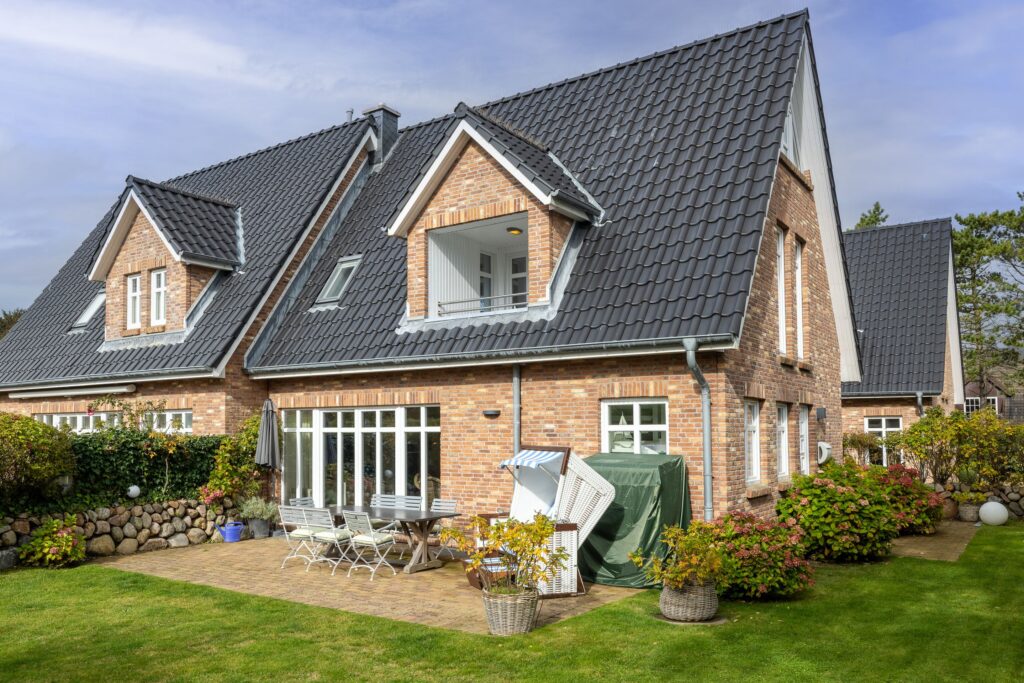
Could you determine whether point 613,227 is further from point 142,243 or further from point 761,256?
point 142,243

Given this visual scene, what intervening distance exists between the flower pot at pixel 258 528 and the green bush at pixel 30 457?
3660 mm

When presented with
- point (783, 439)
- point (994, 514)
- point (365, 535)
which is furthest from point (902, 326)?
point (365, 535)

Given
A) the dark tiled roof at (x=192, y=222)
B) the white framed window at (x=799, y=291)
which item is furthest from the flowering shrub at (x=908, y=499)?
the dark tiled roof at (x=192, y=222)

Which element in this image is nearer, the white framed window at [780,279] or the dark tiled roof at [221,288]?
the white framed window at [780,279]

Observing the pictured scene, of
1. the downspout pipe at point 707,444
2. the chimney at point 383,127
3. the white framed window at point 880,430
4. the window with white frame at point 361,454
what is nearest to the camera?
the downspout pipe at point 707,444

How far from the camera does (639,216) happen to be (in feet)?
44.3

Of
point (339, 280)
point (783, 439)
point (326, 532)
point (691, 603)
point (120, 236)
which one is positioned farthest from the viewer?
point (120, 236)

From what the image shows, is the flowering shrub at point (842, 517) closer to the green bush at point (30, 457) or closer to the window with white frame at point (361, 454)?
the window with white frame at point (361, 454)

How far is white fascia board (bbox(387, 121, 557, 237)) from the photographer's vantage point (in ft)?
44.1

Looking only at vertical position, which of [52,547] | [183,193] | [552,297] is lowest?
[52,547]

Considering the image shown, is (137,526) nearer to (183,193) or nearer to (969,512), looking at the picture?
(183,193)

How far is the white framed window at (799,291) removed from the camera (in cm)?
1545

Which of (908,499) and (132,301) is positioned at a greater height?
(132,301)

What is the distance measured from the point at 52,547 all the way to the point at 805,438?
43.4 feet
